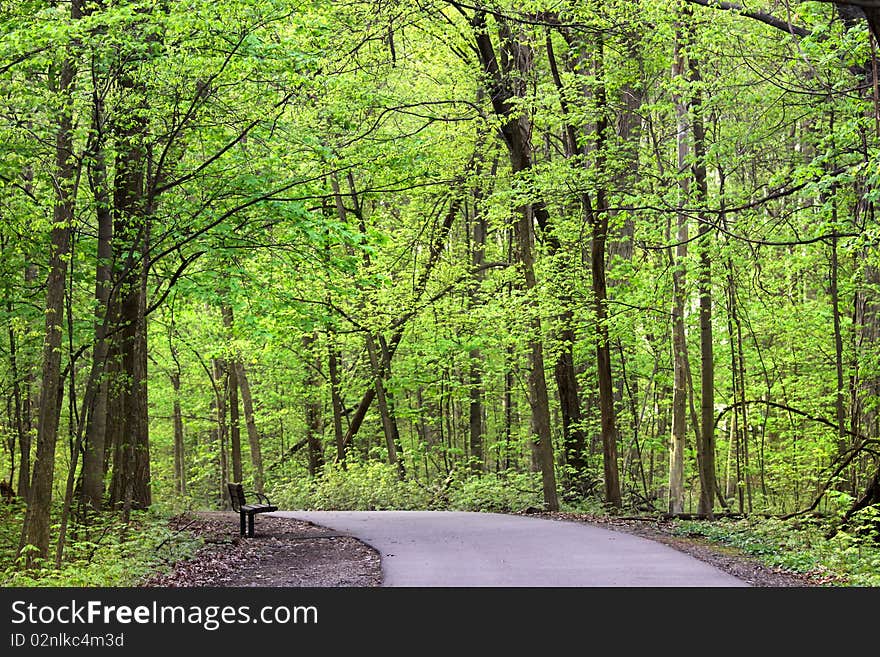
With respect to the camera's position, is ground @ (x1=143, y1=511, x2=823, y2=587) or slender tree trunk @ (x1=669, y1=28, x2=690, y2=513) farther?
slender tree trunk @ (x1=669, y1=28, x2=690, y2=513)

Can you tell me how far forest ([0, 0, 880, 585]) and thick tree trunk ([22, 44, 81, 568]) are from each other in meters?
0.04

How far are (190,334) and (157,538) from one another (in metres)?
20.1

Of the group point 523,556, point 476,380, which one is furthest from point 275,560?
point 476,380

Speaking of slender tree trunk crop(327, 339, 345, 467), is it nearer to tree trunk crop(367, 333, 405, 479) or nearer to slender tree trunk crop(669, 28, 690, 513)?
tree trunk crop(367, 333, 405, 479)

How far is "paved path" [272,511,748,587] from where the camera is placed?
8.87 metres

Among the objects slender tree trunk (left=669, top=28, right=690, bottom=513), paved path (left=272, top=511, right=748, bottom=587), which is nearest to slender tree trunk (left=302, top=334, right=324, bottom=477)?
paved path (left=272, top=511, right=748, bottom=587)

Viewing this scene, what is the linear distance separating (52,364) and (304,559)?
4.29 m

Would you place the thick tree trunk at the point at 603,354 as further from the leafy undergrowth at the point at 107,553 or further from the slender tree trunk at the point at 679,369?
the leafy undergrowth at the point at 107,553

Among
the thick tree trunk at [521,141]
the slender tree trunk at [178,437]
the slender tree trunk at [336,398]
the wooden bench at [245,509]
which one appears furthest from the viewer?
the slender tree trunk at [178,437]

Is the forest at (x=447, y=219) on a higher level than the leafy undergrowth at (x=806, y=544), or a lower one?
higher

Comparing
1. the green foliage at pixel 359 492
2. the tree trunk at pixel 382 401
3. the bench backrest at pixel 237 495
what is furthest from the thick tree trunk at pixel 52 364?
the tree trunk at pixel 382 401

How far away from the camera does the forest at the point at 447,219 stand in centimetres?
1124

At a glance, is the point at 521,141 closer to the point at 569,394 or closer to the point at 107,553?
the point at 569,394

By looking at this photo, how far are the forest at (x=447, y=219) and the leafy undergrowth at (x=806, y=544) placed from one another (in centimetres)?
18
